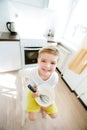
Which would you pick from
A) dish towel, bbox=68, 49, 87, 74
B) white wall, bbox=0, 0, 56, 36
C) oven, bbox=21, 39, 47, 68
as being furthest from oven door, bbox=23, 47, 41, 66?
dish towel, bbox=68, 49, 87, 74

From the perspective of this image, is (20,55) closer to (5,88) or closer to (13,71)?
(13,71)

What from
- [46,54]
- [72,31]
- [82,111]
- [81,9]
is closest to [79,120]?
[82,111]

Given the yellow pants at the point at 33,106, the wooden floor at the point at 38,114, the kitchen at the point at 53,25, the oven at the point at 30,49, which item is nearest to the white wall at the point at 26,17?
the kitchen at the point at 53,25

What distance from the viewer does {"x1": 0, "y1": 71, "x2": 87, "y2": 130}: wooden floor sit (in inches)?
49.7

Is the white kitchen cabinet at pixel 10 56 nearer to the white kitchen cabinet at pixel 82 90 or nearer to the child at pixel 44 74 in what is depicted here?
the child at pixel 44 74

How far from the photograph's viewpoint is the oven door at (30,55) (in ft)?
6.36

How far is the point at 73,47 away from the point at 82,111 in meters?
1.19

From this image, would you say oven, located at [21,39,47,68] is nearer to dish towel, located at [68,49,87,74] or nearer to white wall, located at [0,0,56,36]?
white wall, located at [0,0,56,36]

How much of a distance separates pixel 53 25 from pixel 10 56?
128 cm

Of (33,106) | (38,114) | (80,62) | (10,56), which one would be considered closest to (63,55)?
(80,62)

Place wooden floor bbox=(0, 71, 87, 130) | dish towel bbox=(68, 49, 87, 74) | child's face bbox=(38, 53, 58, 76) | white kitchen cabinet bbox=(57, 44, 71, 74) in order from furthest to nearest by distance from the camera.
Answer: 1. white kitchen cabinet bbox=(57, 44, 71, 74)
2. dish towel bbox=(68, 49, 87, 74)
3. wooden floor bbox=(0, 71, 87, 130)
4. child's face bbox=(38, 53, 58, 76)

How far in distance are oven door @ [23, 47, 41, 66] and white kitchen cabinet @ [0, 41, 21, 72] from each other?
0.12 m

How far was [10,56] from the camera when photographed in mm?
1869

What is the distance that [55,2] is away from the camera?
1.82 m
